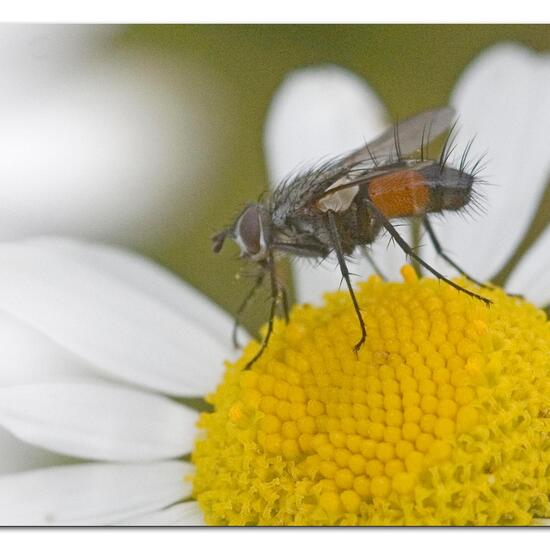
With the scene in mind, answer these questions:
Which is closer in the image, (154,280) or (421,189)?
(421,189)

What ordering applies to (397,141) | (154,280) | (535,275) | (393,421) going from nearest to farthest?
(393,421) → (397,141) → (535,275) → (154,280)

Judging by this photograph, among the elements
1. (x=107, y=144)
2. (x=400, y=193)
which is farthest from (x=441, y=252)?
(x=107, y=144)

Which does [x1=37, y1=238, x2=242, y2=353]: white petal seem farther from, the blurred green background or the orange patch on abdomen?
the orange patch on abdomen

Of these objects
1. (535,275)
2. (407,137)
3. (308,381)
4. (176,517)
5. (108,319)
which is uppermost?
(407,137)

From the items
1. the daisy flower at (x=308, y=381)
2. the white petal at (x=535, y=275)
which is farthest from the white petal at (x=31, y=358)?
the white petal at (x=535, y=275)

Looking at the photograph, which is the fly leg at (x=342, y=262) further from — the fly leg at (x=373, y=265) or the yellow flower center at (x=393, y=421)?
the fly leg at (x=373, y=265)

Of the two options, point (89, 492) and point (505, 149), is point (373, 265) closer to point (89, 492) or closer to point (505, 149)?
point (505, 149)

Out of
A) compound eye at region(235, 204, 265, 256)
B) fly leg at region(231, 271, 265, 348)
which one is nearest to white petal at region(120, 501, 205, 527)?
fly leg at region(231, 271, 265, 348)

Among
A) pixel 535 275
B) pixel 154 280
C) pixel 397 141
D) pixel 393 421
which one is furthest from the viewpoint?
pixel 154 280
